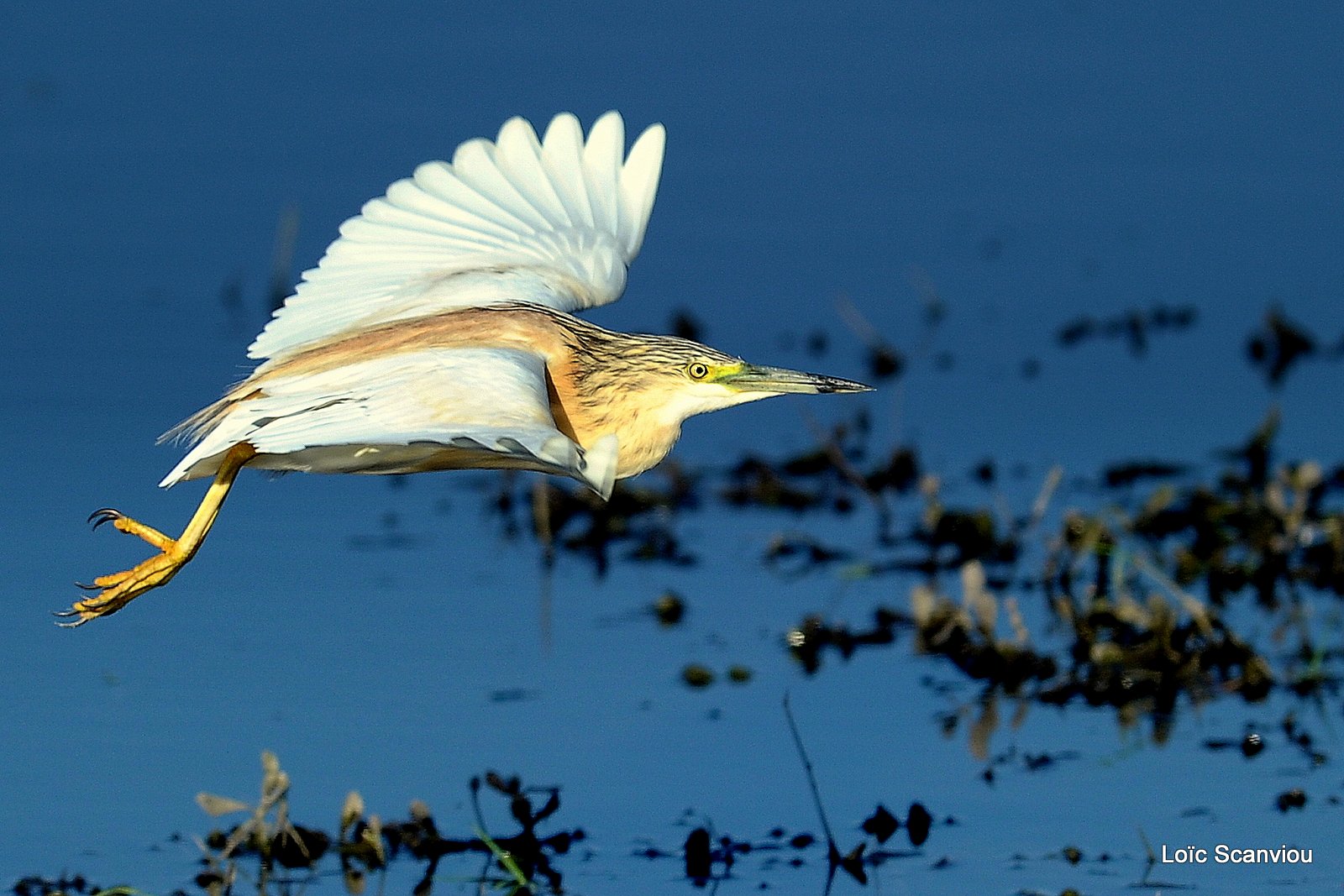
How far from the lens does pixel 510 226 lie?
632cm

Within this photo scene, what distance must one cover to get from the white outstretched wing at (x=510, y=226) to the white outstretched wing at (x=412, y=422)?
75cm

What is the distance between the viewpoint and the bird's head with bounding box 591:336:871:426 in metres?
5.55

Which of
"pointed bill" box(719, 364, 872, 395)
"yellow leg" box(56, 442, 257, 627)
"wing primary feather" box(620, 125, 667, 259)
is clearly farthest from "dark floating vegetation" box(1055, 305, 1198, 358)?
"yellow leg" box(56, 442, 257, 627)

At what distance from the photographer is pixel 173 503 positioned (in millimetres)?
7832

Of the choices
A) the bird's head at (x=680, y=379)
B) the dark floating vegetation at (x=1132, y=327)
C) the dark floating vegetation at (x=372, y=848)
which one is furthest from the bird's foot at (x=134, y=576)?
the dark floating vegetation at (x=1132, y=327)

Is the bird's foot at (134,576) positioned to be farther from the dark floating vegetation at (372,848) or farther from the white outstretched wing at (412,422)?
the dark floating vegetation at (372,848)

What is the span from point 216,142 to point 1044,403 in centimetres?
408

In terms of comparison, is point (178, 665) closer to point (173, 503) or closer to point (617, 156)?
point (173, 503)

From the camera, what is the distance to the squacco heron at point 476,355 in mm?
4605

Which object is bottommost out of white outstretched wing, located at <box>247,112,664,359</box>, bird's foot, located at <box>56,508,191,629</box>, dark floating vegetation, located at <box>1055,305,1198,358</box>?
bird's foot, located at <box>56,508,191,629</box>

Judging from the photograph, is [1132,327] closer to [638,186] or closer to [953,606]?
[953,606]

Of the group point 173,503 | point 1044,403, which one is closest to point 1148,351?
point 1044,403

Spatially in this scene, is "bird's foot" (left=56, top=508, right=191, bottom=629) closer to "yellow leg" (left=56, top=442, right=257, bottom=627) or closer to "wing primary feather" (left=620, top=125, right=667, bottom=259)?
"yellow leg" (left=56, top=442, right=257, bottom=627)

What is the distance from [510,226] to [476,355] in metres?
1.36
